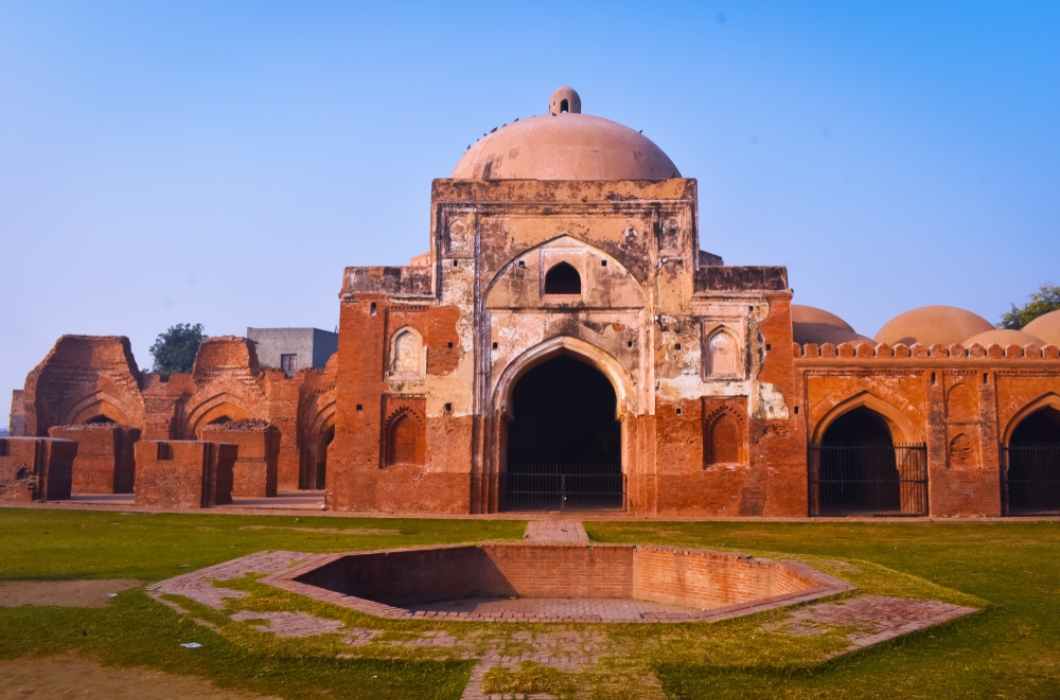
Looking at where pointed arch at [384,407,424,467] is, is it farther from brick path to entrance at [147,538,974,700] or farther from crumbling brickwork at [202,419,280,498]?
brick path to entrance at [147,538,974,700]

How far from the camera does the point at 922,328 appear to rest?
822 inches

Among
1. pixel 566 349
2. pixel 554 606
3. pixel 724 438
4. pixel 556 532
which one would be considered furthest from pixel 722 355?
pixel 554 606

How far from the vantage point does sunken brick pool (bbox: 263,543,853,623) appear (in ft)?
27.8

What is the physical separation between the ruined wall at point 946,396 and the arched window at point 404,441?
727 centimetres

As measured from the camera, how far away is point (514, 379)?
55.2 ft

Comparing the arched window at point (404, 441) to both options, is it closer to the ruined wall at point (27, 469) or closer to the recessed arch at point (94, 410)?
the ruined wall at point (27, 469)

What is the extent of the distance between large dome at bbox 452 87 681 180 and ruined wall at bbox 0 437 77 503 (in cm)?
1022

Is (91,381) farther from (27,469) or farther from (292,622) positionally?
(292,622)

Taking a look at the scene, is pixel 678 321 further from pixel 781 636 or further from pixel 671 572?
pixel 781 636

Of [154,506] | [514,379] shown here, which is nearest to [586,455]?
[514,379]

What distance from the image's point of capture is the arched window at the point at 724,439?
16562mm

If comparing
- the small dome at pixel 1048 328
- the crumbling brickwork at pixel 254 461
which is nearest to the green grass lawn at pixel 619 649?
the crumbling brickwork at pixel 254 461

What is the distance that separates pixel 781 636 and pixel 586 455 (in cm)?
1612

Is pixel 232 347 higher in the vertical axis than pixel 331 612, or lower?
higher
